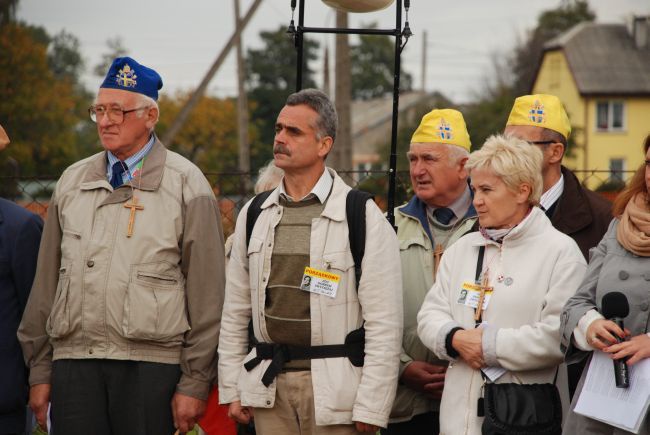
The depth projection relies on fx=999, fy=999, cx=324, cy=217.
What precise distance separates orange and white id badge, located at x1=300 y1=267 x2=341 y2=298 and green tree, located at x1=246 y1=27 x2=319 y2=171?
1974 inches

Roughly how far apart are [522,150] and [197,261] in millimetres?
1587

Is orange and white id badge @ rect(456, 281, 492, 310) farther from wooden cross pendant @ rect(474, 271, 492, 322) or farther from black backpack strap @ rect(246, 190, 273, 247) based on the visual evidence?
black backpack strap @ rect(246, 190, 273, 247)

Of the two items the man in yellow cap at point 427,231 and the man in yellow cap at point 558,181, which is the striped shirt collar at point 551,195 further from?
the man in yellow cap at point 427,231

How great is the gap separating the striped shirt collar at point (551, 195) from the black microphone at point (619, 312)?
1.19m

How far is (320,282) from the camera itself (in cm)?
430

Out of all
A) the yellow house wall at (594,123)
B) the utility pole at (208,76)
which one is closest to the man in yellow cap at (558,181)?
the utility pole at (208,76)

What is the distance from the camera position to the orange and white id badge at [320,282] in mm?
4297

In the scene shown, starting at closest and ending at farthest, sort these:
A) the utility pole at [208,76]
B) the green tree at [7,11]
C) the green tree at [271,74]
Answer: the utility pole at [208,76], the green tree at [7,11], the green tree at [271,74]

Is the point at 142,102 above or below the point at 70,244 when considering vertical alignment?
above

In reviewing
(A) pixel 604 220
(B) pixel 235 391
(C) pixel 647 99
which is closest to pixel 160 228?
(B) pixel 235 391

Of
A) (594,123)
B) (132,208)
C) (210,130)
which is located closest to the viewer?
(132,208)

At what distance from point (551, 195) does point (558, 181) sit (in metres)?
0.10

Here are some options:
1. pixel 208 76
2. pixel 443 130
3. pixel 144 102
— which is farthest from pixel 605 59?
pixel 144 102

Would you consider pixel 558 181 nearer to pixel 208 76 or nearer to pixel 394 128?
pixel 394 128
